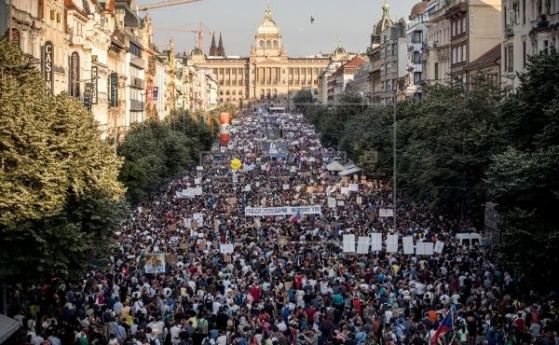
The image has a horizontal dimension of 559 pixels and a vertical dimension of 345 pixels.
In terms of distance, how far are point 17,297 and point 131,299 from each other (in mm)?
4807

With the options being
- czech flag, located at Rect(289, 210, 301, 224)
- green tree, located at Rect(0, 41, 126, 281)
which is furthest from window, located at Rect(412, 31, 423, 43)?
green tree, located at Rect(0, 41, 126, 281)

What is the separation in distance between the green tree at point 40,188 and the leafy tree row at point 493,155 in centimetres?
1152

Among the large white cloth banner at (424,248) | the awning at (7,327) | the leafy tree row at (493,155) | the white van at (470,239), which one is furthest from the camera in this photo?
the white van at (470,239)

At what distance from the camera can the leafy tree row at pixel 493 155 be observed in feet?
94.3

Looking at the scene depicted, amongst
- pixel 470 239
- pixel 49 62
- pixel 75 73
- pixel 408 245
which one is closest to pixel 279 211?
pixel 470 239

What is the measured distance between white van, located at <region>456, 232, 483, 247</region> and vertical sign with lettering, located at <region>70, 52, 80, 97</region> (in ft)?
88.5

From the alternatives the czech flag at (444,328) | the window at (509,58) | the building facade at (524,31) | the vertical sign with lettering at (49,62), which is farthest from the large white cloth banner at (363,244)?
the window at (509,58)

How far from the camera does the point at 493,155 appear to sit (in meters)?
36.4

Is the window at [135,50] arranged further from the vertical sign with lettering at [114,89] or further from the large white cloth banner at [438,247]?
the large white cloth banner at [438,247]

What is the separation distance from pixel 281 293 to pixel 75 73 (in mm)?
35675

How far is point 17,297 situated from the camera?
32.3 metres

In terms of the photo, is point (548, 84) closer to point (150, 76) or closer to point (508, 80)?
point (508, 80)

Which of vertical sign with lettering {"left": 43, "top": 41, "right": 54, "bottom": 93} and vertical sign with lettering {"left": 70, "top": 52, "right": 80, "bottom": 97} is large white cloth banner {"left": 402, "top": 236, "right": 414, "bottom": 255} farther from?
vertical sign with lettering {"left": 70, "top": 52, "right": 80, "bottom": 97}

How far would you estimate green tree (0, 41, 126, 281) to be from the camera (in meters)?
28.8
